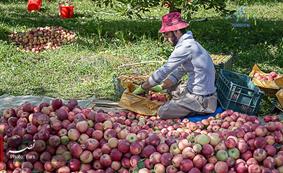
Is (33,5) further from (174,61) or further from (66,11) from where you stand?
(174,61)

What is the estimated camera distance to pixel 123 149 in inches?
149

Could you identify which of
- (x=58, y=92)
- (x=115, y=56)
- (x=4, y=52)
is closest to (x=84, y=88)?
(x=58, y=92)

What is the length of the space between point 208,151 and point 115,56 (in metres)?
5.36

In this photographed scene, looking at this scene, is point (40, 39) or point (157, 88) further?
point (40, 39)

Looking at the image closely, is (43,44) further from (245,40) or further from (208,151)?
(208,151)

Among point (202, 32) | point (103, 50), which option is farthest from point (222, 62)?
point (202, 32)

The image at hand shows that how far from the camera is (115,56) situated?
29.1 feet

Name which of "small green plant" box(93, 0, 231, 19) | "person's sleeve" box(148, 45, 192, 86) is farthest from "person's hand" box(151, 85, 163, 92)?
"small green plant" box(93, 0, 231, 19)

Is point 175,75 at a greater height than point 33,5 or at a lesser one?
greater

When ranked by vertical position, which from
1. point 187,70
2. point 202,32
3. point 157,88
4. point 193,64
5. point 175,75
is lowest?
Result: point 202,32

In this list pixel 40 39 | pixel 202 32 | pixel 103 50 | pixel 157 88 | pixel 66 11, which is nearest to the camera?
pixel 157 88

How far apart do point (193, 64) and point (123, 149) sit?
213 cm

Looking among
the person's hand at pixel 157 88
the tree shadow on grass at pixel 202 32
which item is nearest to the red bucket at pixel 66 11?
the tree shadow on grass at pixel 202 32

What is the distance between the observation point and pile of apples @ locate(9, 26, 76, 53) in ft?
31.3
